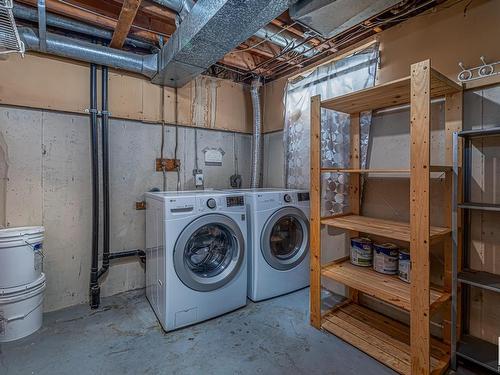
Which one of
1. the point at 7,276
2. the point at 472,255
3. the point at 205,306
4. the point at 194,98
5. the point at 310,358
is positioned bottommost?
the point at 310,358

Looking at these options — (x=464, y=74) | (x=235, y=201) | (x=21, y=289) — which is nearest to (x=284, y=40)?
(x=464, y=74)

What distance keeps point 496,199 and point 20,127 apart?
3.40m

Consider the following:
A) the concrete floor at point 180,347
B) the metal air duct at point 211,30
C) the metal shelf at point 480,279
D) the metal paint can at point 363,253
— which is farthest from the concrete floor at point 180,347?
the metal air duct at point 211,30

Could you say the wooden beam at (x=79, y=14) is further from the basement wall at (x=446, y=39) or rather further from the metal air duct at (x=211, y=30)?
the basement wall at (x=446, y=39)

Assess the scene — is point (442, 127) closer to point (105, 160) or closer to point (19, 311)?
point (105, 160)

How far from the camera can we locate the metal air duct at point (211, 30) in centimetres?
154

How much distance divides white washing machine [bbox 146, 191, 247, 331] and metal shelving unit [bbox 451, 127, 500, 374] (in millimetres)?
1443

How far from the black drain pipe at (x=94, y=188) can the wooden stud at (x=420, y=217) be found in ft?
7.85

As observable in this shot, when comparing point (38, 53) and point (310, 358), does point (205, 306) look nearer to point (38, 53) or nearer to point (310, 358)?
point (310, 358)

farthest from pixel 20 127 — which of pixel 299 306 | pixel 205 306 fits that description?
pixel 299 306

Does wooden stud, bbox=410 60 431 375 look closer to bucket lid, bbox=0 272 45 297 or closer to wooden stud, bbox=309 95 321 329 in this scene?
wooden stud, bbox=309 95 321 329

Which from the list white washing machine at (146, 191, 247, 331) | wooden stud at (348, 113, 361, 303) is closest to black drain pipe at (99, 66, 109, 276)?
white washing machine at (146, 191, 247, 331)

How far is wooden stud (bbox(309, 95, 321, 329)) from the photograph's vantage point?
79.2 inches

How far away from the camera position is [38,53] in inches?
84.7
